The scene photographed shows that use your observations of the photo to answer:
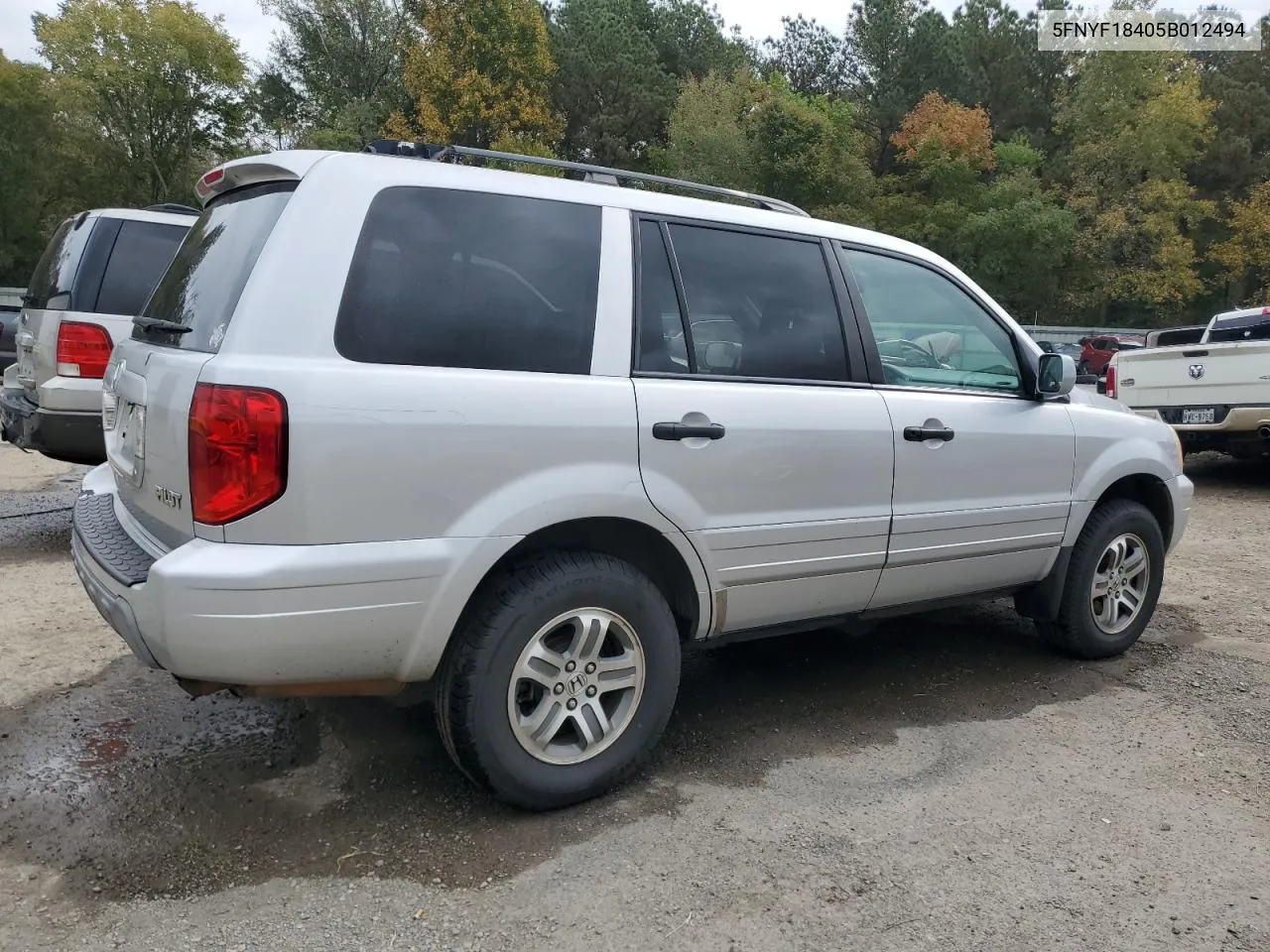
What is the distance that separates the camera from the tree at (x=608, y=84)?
143 ft

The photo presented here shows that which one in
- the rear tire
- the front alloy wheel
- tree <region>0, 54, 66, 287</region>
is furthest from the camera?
tree <region>0, 54, 66, 287</region>

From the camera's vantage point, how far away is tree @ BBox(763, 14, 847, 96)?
49.3m

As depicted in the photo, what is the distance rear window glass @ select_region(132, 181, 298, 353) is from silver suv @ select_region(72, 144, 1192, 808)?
0.02 m

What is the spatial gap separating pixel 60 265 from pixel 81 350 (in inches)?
29.6

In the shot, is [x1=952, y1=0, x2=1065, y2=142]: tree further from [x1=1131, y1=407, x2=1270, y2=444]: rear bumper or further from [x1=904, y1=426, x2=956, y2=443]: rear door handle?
[x1=904, y1=426, x2=956, y2=443]: rear door handle

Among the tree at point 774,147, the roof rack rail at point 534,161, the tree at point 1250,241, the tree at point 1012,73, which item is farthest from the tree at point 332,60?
the roof rack rail at point 534,161

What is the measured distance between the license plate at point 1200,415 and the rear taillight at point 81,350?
29.9 ft

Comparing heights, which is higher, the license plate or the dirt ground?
the license plate


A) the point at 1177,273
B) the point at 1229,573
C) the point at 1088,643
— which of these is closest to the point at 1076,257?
the point at 1177,273

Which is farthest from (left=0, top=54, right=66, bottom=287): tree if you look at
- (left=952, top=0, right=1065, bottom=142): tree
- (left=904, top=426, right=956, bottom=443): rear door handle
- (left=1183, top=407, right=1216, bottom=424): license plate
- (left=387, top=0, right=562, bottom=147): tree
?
(left=904, top=426, right=956, bottom=443): rear door handle

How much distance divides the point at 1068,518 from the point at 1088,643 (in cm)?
63

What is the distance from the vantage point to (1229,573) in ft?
20.9

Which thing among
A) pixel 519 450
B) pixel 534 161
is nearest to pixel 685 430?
pixel 519 450

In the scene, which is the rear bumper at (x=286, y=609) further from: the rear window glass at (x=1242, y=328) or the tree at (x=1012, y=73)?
the tree at (x=1012, y=73)
